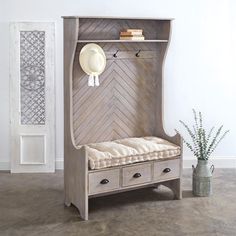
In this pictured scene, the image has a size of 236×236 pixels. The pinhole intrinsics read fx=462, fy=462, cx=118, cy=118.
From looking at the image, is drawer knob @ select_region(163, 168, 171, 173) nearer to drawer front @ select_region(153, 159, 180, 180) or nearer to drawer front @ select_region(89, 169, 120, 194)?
drawer front @ select_region(153, 159, 180, 180)

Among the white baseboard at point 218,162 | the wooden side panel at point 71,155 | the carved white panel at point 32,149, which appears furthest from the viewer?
the white baseboard at point 218,162

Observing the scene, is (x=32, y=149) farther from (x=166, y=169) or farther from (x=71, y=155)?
(x=166, y=169)

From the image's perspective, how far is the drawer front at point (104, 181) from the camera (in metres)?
4.12

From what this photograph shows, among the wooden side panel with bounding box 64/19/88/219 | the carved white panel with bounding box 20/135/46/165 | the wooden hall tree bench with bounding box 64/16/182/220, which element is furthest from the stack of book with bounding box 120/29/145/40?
the carved white panel with bounding box 20/135/46/165

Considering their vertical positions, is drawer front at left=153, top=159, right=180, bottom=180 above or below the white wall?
below

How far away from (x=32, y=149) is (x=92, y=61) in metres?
1.76

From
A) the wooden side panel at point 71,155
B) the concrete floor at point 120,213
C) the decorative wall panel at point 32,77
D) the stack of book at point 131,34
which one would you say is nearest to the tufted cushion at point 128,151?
the wooden side panel at point 71,155

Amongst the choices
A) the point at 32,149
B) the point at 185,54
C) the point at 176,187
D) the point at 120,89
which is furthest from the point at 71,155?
the point at 185,54

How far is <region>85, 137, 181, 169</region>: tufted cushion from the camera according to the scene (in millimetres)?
4145

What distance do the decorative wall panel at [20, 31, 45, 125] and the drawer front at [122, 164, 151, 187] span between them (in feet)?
5.57

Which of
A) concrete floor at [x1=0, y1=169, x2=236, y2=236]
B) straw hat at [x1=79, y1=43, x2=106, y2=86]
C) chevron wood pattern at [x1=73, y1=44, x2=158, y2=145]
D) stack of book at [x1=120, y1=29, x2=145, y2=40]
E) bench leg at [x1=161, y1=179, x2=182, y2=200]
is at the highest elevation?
→ stack of book at [x1=120, y1=29, x2=145, y2=40]

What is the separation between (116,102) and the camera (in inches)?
189

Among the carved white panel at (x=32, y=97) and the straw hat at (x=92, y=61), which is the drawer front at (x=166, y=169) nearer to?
the straw hat at (x=92, y=61)

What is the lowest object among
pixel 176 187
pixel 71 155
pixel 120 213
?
pixel 120 213
